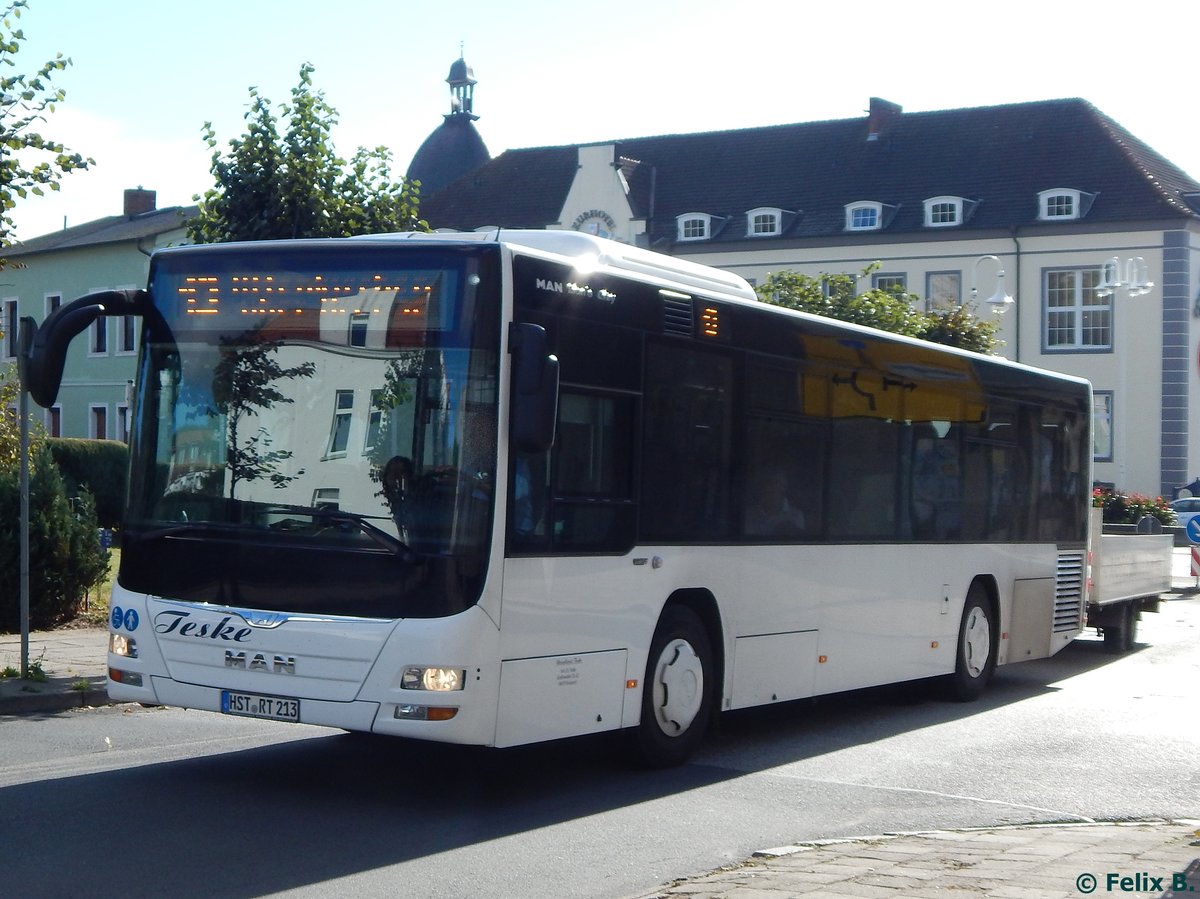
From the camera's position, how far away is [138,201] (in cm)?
6781

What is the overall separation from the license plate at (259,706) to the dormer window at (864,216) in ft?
175

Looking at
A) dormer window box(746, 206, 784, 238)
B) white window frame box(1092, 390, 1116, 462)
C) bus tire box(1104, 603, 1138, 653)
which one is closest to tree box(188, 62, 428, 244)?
bus tire box(1104, 603, 1138, 653)

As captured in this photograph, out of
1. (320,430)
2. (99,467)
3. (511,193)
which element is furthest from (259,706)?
(511,193)

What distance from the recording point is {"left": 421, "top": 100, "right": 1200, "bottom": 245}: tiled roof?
57.3 metres

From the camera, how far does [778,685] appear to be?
11234 mm

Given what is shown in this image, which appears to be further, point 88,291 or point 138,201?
point 138,201

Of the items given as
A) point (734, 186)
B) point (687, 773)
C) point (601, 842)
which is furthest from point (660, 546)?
point (734, 186)

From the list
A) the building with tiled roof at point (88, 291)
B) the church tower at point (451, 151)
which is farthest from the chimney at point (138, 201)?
the church tower at point (451, 151)

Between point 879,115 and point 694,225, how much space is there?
8095 millimetres

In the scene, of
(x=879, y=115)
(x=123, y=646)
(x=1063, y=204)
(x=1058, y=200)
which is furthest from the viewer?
(x=879, y=115)

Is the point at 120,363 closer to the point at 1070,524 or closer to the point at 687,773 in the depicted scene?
the point at 1070,524

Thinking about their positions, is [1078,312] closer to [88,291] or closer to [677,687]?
[88,291]

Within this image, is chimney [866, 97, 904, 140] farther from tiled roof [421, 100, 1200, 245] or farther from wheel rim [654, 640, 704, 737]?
wheel rim [654, 640, 704, 737]

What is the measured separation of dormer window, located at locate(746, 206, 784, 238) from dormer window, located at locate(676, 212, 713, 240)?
1.65 metres
